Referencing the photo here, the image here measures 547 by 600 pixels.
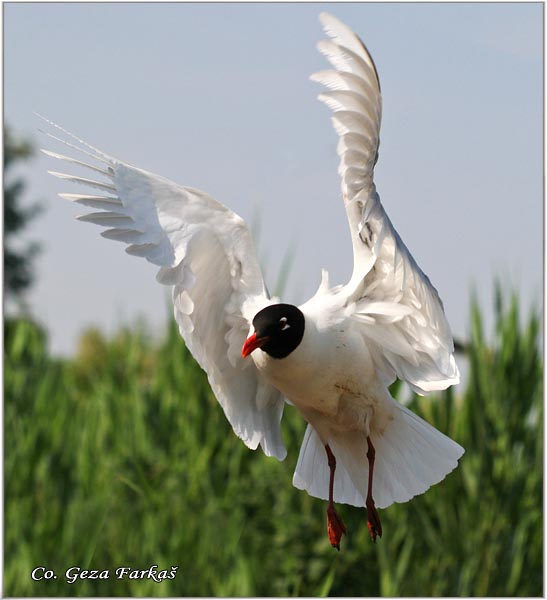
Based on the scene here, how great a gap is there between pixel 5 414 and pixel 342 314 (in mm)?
5846

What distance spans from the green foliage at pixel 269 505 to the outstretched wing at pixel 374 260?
12.2 ft

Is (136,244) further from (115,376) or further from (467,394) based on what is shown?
(115,376)

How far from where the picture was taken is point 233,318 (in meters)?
4.62

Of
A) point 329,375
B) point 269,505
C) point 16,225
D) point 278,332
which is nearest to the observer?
point 278,332

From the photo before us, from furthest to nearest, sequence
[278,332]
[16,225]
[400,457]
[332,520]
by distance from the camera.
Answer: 1. [16,225]
2. [400,457]
3. [332,520]
4. [278,332]

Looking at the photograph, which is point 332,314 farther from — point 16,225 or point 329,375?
point 16,225

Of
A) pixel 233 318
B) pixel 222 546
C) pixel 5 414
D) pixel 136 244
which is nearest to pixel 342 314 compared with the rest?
pixel 233 318

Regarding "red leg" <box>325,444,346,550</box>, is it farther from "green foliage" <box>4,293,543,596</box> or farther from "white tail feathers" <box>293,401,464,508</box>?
"green foliage" <box>4,293,543,596</box>

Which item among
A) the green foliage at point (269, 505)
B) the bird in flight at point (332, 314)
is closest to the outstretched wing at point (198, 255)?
the bird in flight at point (332, 314)

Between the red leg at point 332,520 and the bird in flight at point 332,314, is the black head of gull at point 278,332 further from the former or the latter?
the red leg at point 332,520

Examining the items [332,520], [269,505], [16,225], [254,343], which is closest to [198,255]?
[254,343]

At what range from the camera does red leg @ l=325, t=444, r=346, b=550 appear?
455 cm

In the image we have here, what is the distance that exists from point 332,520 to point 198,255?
45.4 inches

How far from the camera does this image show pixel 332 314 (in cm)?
438
